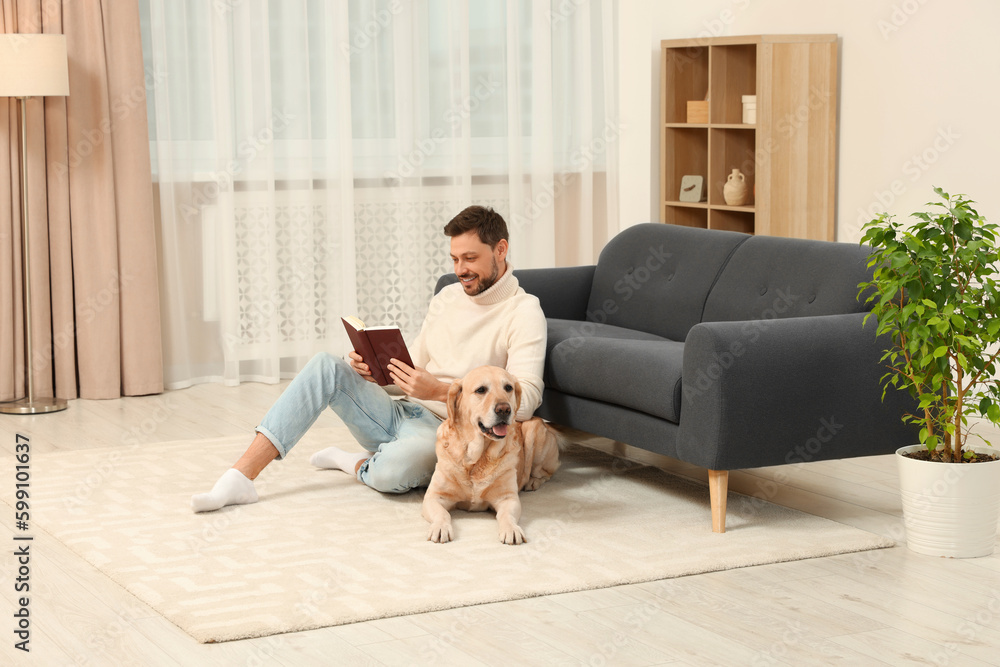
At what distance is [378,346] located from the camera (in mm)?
3371

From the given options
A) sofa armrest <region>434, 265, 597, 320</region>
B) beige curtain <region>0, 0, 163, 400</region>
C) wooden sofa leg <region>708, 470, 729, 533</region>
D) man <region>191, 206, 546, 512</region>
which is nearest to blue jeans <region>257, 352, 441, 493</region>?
man <region>191, 206, 546, 512</region>

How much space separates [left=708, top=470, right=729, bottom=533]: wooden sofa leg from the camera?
10.4 ft

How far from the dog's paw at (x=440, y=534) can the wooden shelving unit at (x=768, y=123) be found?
2919 mm

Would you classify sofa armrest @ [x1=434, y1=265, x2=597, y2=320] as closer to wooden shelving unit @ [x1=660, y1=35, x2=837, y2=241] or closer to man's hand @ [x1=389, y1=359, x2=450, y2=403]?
man's hand @ [x1=389, y1=359, x2=450, y2=403]

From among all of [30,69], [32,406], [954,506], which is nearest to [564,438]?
[954,506]

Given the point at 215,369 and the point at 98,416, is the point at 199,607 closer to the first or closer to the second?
the point at 98,416

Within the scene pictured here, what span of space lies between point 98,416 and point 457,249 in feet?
6.88

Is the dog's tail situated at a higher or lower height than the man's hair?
lower

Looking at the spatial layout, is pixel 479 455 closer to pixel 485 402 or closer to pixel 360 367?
pixel 485 402

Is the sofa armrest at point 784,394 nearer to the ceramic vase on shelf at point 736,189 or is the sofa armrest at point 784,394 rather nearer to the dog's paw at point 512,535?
the dog's paw at point 512,535

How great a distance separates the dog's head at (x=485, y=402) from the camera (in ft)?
10.3

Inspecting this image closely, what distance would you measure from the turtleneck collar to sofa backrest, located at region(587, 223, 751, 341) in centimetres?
77

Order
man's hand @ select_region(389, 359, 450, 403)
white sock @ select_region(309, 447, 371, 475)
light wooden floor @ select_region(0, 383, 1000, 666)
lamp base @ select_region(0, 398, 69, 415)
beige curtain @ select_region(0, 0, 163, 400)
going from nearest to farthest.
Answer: light wooden floor @ select_region(0, 383, 1000, 666) → man's hand @ select_region(389, 359, 450, 403) → white sock @ select_region(309, 447, 371, 475) → lamp base @ select_region(0, 398, 69, 415) → beige curtain @ select_region(0, 0, 163, 400)

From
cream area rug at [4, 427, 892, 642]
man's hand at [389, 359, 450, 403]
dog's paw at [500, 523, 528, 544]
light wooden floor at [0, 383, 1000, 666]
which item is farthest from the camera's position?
man's hand at [389, 359, 450, 403]
